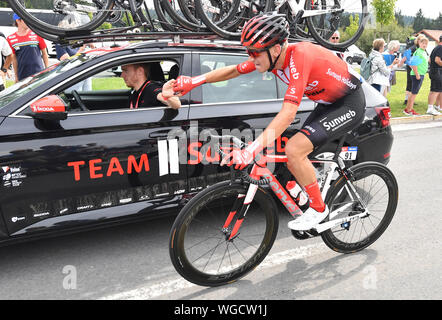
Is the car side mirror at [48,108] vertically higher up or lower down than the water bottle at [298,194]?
higher up

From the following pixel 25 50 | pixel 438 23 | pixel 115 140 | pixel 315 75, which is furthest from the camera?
pixel 438 23

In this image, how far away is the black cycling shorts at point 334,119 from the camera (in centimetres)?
310

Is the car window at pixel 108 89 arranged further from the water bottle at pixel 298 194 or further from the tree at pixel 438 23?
the tree at pixel 438 23

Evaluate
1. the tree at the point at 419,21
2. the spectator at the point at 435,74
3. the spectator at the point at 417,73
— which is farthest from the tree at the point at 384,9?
the tree at the point at 419,21

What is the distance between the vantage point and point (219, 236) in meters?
3.36

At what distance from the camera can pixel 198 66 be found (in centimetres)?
384

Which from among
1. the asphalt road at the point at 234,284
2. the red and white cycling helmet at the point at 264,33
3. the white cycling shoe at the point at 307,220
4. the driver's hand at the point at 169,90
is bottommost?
the asphalt road at the point at 234,284

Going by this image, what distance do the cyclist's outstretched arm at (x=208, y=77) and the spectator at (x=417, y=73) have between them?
861cm

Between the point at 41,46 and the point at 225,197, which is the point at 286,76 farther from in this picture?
the point at 41,46

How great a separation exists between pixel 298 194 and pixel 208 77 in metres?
1.16

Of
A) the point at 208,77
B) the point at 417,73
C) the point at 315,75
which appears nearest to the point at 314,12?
the point at 315,75

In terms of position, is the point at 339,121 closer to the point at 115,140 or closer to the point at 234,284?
the point at 234,284
